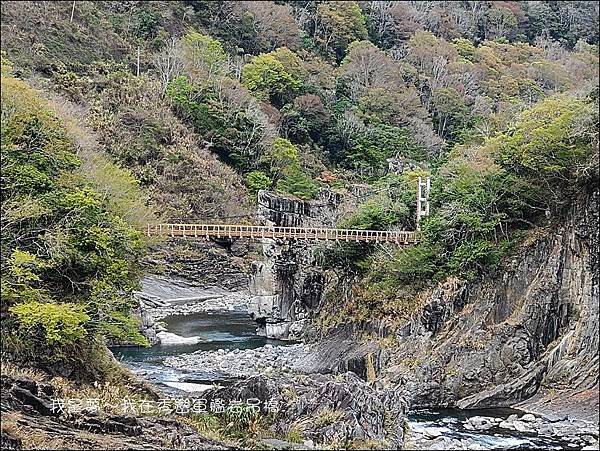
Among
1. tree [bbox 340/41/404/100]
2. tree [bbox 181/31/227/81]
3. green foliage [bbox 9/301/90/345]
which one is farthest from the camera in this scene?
tree [bbox 340/41/404/100]

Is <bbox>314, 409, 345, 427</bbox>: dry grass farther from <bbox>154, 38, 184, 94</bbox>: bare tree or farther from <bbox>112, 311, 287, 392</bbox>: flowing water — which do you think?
<bbox>154, 38, 184, 94</bbox>: bare tree

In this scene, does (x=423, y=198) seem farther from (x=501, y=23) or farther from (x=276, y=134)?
(x=501, y=23)

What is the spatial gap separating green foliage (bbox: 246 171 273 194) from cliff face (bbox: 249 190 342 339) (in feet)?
32.7

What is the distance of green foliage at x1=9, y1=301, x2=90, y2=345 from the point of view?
13773 mm

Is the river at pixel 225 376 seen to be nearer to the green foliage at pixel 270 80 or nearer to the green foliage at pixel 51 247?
the green foliage at pixel 51 247

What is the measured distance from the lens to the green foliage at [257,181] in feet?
152

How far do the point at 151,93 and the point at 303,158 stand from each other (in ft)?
36.1

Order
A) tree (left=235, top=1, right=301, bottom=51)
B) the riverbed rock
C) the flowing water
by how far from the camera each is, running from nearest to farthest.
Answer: the riverbed rock < the flowing water < tree (left=235, top=1, right=301, bottom=51)

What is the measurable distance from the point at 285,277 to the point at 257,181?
14020 mm

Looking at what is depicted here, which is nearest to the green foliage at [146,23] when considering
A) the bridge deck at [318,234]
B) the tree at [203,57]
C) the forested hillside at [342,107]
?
the forested hillside at [342,107]

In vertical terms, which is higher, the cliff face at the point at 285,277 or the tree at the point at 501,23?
the tree at the point at 501,23

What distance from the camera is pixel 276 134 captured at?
49031 millimetres

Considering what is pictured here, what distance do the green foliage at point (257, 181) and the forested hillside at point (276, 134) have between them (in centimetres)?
15

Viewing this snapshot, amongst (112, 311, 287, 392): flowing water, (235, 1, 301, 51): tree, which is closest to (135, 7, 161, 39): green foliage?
(235, 1, 301, 51): tree
